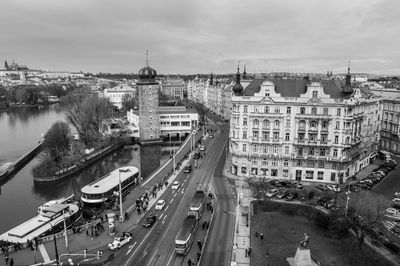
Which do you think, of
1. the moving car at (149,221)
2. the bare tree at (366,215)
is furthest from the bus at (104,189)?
the bare tree at (366,215)

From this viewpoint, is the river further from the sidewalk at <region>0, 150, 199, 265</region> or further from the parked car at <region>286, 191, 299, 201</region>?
the parked car at <region>286, 191, 299, 201</region>

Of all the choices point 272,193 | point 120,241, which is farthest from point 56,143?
point 272,193

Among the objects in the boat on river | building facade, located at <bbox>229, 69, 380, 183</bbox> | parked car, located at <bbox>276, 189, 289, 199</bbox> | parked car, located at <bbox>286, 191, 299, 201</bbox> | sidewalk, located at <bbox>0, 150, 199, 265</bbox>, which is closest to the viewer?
sidewalk, located at <bbox>0, 150, 199, 265</bbox>

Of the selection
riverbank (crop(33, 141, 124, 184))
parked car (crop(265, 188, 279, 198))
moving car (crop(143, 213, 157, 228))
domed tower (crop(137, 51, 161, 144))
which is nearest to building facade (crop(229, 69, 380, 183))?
parked car (crop(265, 188, 279, 198))

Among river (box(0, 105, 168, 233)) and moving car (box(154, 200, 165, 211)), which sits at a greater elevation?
moving car (box(154, 200, 165, 211))

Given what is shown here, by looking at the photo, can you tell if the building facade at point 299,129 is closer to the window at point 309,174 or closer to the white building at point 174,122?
the window at point 309,174

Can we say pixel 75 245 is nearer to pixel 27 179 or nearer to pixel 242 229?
pixel 242 229

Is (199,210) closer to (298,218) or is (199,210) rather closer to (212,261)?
(212,261)
